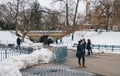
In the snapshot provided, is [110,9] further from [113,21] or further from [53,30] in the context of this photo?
[53,30]

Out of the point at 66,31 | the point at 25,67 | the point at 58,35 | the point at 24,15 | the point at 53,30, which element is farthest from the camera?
the point at 53,30

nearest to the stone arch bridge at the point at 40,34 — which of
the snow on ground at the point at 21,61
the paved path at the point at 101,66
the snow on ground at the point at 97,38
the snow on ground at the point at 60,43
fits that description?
the snow on ground at the point at 60,43

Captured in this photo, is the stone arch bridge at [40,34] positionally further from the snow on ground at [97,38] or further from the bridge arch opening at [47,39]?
the snow on ground at [97,38]

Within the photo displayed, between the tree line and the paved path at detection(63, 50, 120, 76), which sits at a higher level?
the tree line

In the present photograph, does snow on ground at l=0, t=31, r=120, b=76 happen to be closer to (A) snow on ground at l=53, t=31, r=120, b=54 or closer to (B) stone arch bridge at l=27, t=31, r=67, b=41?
(A) snow on ground at l=53, t=31, r=120, b=54

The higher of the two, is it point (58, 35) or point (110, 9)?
point (110, 9)

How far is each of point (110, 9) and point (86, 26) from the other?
36.8 ft

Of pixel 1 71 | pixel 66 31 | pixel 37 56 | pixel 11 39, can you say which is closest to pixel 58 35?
pixel 66 31

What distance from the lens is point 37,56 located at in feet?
78.1

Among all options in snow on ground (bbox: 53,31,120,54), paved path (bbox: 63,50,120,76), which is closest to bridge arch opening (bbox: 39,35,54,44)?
snow on ground (bbox: 53,31,120,54)

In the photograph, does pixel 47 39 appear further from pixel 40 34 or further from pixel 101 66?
pixel 101 66

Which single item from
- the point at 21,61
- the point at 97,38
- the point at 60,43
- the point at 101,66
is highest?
the point at 97,38

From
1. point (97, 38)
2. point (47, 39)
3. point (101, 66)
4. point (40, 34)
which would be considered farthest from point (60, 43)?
point (101, 66)

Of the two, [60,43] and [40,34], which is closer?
[60,43]
